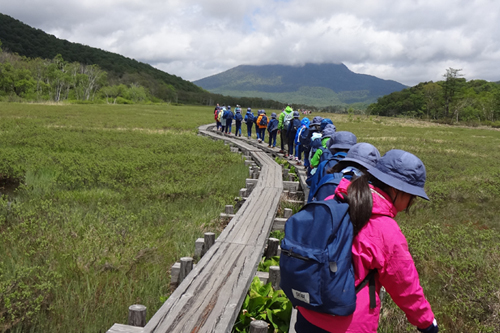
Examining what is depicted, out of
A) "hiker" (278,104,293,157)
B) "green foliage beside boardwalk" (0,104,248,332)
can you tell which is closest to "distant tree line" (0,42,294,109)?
"hiker" (278,104,293,157)

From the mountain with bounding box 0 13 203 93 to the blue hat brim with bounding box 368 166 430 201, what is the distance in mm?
132622

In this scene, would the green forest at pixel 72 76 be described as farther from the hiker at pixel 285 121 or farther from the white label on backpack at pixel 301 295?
the white label on backpack at pixel 301 295

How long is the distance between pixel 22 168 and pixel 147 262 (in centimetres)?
636

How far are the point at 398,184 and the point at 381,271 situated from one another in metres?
0.52

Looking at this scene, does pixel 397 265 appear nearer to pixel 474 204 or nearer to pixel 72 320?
pixel 72 320

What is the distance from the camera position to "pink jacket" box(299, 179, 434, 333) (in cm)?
204

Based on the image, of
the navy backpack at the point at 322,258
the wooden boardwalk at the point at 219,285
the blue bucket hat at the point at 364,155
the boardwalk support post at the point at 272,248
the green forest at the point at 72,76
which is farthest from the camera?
the green forest at the point at 72,76

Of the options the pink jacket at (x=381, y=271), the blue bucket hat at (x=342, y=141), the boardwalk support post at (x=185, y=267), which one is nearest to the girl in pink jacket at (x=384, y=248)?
the pink jacket at (x=381, y=271)

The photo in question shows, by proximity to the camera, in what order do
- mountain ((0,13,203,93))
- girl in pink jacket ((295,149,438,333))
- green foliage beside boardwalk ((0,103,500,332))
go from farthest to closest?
1. mountain ((0,13,203,93))
2. green foliage beside boardwalk ((0,103,500,332))
3. girl in pink jacket ((295,149,438,333))

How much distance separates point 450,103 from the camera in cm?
8325

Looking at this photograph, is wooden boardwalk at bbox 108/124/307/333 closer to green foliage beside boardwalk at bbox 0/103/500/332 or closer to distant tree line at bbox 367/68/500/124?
green foliage beside boardwalk at bbox 0/103/500/332

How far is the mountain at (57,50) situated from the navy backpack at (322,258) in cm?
13278

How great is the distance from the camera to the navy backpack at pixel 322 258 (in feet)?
6.21

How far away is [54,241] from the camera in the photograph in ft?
16.8
